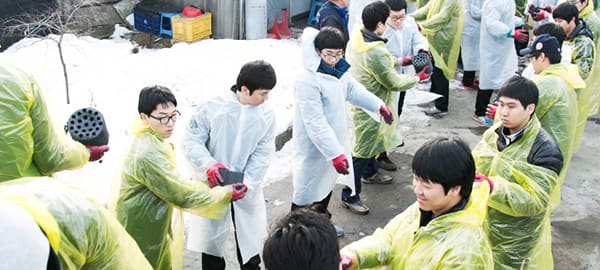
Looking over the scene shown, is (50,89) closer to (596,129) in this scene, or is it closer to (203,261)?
(203,261)

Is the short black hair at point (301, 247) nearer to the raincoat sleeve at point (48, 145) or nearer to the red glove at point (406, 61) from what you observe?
the raincoat sleeve at point (48, 145)

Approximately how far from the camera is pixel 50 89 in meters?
6.50

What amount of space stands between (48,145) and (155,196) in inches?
23.7

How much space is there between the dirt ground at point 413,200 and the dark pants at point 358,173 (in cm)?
12

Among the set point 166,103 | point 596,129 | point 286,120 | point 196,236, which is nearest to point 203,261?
point 196,236

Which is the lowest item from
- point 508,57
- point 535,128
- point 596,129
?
point 596,129

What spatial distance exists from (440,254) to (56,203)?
135 cm

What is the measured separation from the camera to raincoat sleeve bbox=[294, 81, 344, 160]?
4.00 metres

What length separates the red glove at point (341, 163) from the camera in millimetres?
4004

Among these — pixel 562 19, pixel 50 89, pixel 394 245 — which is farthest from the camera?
pixel 50 89

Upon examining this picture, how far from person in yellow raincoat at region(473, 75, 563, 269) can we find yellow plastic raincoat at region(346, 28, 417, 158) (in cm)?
176

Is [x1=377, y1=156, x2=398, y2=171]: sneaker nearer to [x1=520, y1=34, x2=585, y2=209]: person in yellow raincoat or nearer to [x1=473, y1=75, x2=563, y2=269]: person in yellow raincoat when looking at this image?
[x1=520, y1=34, x2=585, y2=209]: person in yellow raincoat

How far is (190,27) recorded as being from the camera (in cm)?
828

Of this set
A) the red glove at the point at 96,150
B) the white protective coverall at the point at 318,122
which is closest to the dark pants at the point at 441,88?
the white protective coverall at the point at 318,122
